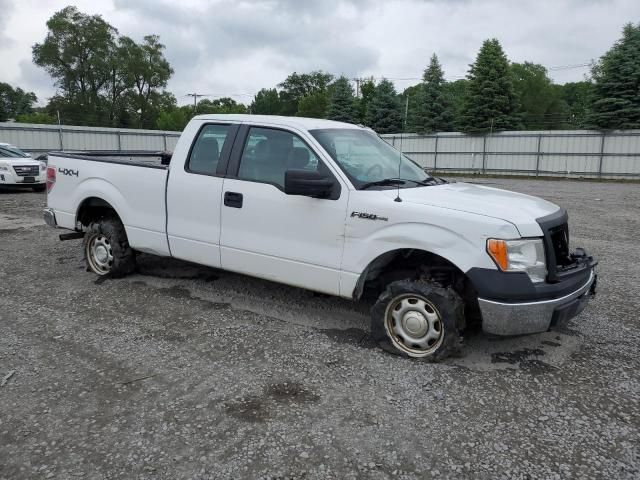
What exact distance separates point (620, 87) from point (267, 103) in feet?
244

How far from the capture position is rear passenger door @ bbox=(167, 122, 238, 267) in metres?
5.12

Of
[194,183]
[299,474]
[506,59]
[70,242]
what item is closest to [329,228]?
[194,183]

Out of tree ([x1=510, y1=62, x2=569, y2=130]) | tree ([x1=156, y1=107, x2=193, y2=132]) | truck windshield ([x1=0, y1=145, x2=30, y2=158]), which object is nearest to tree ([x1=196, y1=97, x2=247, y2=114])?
tree ([x1=156, y1=107, x2=193, y2=132])

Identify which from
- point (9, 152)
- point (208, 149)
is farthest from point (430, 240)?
point (9, 152)

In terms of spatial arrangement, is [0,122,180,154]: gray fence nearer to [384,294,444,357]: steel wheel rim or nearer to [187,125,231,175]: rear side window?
[187,125,231,175]: rear side window

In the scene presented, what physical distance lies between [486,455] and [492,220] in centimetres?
157

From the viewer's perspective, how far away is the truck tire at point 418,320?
157 inches

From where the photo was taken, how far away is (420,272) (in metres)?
4.27

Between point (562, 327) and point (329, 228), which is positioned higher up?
point (329, 228)

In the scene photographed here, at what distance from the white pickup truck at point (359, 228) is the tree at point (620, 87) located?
2670cm

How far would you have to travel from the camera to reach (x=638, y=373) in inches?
156

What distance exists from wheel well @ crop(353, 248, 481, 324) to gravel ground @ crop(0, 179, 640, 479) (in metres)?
0.46

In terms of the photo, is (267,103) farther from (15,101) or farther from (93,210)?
(93,210)

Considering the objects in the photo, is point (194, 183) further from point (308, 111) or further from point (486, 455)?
point (308, 111)
